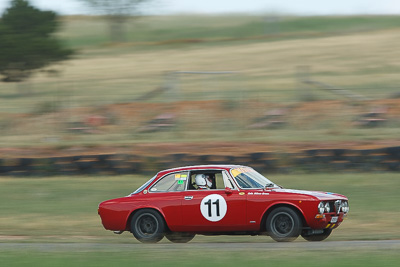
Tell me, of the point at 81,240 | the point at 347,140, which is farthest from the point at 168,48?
the point at 81,240

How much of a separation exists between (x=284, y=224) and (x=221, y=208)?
0.89 metres

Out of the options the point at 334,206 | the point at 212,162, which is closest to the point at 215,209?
the point at 334,206

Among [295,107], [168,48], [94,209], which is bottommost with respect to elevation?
[94,209]

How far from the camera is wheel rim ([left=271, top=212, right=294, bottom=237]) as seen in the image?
29.9 ft

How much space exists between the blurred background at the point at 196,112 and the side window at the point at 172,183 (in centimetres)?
158

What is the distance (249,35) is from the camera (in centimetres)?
4812

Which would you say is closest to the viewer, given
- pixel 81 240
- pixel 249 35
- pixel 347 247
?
→ pixel 347 247

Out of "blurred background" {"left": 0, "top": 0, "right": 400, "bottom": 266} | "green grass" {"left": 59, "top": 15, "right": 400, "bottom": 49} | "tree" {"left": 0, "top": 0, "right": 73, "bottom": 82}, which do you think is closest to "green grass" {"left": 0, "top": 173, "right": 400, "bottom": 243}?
"blurred background" {"left": 0, "top": 0, "right": 400, "bottom": 266}

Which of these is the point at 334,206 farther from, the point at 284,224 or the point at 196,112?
the point at 196,112

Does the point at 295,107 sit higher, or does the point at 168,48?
the point at 168,48

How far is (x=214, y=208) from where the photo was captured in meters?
9.37

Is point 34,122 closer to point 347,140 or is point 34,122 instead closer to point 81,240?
point 347,140

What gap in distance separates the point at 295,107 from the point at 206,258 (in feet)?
54.1

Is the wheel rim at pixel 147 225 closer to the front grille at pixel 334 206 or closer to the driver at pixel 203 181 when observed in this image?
the driver at pixel 203 181
